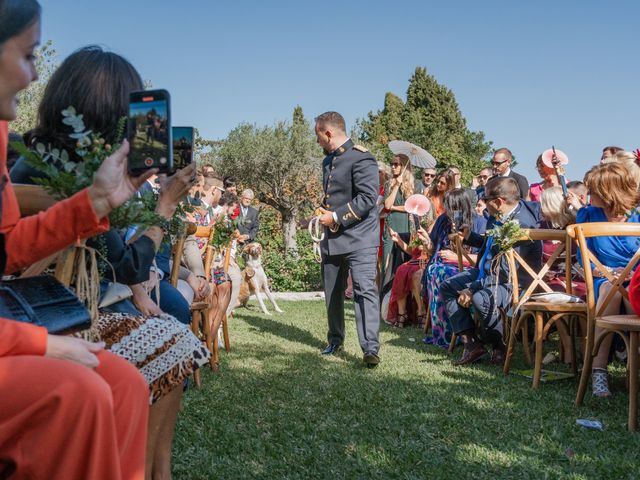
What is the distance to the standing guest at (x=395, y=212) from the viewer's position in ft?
32.6

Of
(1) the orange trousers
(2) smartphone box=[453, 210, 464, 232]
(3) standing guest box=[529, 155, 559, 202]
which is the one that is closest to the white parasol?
(3) standing guest box=[529, 155, 559, 202]

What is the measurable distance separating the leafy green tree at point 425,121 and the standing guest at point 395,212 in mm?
35559

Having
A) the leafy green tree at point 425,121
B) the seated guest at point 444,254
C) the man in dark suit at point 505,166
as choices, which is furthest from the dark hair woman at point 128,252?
the leafy green tree at point 425,121

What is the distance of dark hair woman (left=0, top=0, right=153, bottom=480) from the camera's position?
57.5 inches

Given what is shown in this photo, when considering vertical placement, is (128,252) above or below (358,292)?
above

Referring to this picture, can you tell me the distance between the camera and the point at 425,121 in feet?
166

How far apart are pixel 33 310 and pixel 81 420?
398 millimetres

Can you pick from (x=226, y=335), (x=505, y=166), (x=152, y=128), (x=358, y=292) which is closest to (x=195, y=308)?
(x=226, y=335)

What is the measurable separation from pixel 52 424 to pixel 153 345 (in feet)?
2.78

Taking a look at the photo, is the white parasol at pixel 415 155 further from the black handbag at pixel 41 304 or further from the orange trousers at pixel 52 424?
the orange trousers at pixel 52 424

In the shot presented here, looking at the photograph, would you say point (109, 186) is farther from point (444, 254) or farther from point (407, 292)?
point (407, 292)

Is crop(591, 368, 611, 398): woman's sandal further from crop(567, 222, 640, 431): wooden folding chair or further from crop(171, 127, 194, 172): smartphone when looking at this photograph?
crop(171, 127, 194, 172): smartphone

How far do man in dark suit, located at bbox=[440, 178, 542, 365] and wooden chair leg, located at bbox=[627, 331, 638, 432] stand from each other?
223cm

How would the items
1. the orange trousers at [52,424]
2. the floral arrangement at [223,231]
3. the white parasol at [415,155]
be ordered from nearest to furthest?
the orange trousers at [52,424], the floral arrangement at [223,231], the white parasol at [415,155]
